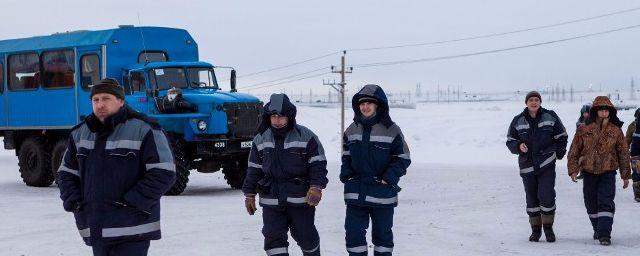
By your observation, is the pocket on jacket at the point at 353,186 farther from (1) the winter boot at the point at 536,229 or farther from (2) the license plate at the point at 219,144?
(2) the license plate at the point at 219,144

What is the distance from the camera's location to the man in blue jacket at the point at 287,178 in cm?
747

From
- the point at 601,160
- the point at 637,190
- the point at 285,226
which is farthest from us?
the point at 637,190

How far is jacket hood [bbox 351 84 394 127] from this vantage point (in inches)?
300

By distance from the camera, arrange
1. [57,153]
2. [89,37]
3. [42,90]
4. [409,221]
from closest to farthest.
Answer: [409,221] → [89,37] → [57,153] → [42,90]

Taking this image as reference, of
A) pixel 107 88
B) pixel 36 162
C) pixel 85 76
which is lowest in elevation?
pixel 36 162

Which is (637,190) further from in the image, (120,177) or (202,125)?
(120,177)

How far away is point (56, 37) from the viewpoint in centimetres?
1892

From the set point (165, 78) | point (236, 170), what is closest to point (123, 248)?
→ point (165, 78)

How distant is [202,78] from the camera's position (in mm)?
17656

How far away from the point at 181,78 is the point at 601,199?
9564 millimetres

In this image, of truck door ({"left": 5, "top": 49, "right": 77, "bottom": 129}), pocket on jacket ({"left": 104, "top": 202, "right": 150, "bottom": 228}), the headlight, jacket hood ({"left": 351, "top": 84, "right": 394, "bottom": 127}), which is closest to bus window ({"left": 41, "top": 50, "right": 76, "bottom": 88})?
truck door ({"left": 5, "top": 49, "right": 77, "bottom": 129})

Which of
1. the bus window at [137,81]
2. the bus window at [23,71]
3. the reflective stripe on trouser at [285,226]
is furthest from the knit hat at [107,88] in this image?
the bus window at [23,71]

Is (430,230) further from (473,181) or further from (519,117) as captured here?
(473,181)

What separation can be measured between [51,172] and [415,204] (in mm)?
8753
